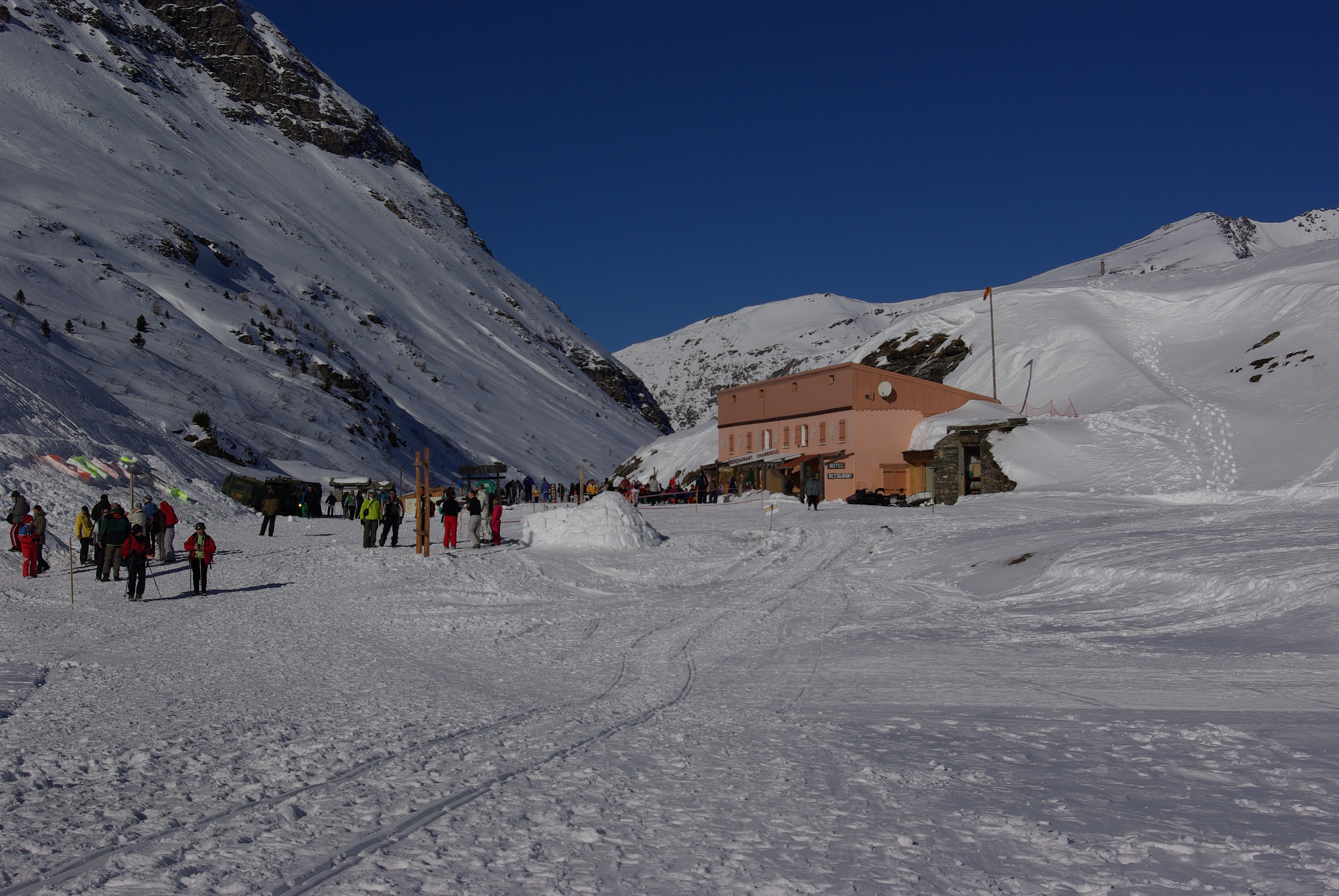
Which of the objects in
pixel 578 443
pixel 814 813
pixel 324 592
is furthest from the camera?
pixel 578 443

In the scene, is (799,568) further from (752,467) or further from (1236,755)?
(752,467)

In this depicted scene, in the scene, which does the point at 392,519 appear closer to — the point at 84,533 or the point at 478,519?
the point at 478,519

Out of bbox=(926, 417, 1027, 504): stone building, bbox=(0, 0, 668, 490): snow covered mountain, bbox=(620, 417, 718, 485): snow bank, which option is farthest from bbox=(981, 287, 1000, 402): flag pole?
bbox=(0, 0, 668, 490): snow covered mountain

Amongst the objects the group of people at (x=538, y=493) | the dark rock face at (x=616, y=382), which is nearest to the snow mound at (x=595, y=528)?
the group of people at (x=538, y=493)

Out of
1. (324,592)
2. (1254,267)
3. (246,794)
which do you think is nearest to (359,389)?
(324,592)

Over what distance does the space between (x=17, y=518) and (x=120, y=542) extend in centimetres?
412

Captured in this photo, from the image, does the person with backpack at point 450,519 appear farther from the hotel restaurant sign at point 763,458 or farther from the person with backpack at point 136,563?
the hotel restaurant sign at point 763,458

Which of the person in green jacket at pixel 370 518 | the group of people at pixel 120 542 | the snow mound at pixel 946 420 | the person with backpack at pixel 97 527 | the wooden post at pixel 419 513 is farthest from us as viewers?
the snow mound at pixel 946 420

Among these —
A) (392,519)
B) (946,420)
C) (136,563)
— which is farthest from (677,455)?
(136,563)

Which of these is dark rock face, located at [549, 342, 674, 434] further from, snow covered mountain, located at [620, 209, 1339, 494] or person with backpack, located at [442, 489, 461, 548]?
person with backpack, located at [442, 489, 461, 548]

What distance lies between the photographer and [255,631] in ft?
37.4

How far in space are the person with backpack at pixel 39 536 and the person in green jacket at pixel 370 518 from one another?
5.94 metres

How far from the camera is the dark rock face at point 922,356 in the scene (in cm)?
5672

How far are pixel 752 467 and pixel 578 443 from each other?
137ft
